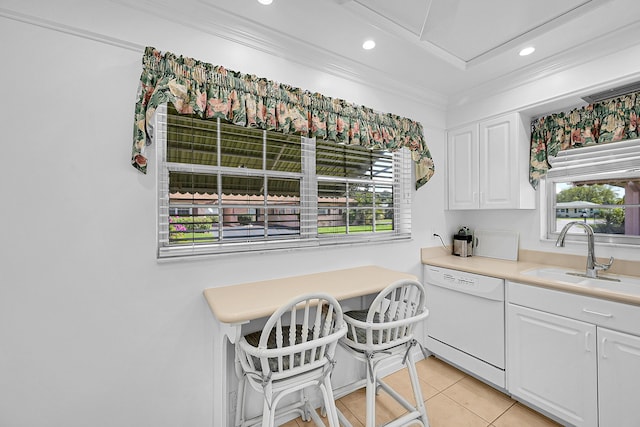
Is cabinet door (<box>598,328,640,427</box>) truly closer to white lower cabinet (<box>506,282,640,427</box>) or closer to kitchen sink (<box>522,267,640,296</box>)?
white lower cabinet (<box>506,282,640,427</box>)

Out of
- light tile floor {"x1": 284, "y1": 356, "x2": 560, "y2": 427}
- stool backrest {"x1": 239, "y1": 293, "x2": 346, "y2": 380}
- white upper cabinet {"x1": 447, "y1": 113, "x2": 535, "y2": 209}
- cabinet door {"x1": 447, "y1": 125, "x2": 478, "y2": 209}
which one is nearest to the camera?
stool backrest {"x1": 239, "y1": 293, "x2": 346, "y2": 380}

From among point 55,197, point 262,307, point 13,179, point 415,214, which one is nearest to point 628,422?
point 415,214

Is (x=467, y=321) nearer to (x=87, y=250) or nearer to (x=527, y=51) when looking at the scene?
→ (x=527, y=51)

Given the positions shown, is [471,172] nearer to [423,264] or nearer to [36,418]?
[423,264]

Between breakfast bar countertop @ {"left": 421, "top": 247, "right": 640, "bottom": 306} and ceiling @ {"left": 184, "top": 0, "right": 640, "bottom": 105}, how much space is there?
1523 millimetres

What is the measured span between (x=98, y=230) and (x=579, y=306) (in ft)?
9.09

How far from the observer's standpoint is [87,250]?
4.53 feet

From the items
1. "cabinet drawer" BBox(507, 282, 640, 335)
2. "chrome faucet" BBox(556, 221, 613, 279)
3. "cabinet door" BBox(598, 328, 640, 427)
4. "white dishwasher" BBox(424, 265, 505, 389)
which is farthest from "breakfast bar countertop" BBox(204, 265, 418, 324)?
"chrome faucet" BBox(556, 221, 613, 279)

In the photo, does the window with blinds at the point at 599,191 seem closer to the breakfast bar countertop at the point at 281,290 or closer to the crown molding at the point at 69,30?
the breakfast bar countertop at the point at 281,290

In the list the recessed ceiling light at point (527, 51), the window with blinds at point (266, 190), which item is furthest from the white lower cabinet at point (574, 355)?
the recessed ceiling light at point (527, 51)

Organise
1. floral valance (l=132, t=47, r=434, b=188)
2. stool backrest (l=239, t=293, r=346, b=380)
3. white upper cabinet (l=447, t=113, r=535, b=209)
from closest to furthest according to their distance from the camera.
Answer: stool backrest (l=239, t=293, r=346, b=380) → floral valance (l=132, t=47, r=434, b=188) → white upper cabinet (l=447, t=113, r=535, b=209)

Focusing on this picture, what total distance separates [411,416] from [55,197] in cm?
227

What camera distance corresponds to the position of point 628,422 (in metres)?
1.50

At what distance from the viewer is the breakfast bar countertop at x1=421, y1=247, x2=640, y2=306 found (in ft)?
5.30
